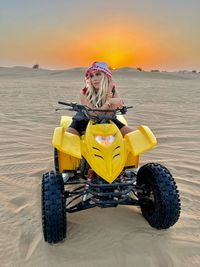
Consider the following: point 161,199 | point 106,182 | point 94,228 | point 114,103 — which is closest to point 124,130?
point 114,103

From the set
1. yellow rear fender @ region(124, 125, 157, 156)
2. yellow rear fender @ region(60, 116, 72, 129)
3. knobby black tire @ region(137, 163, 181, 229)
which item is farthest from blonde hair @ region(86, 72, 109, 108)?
knobby black tire @ region(137, 163, 181, 229)

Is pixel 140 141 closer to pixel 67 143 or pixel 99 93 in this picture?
pixel 67 143

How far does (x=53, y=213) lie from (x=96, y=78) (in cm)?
185

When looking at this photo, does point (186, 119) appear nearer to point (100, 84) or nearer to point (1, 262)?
point (100, 84)

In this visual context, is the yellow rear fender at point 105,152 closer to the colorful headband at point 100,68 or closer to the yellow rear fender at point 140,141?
the yellow rear fender at point 140,141

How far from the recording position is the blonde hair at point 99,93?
14.6ft

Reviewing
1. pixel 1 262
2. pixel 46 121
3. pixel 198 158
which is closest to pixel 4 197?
pixel 1 262

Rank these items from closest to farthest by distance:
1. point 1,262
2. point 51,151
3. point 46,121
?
point 1,262 < point 51,151 < point 46,121

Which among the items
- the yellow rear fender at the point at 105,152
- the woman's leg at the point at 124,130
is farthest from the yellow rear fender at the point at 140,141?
the woman's leg at the point at 124,130

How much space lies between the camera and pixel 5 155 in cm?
621

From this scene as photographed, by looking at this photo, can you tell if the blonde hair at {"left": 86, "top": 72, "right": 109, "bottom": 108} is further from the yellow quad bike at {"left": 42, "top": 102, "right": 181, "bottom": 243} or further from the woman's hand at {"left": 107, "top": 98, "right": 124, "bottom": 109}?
the yellow quad bike at {"left": 42, "top": 102, "right": 181, "bottom": 243}

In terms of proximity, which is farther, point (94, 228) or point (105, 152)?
point (94, 228)

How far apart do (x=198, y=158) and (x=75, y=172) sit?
2620 millimetres

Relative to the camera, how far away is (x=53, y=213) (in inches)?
131
